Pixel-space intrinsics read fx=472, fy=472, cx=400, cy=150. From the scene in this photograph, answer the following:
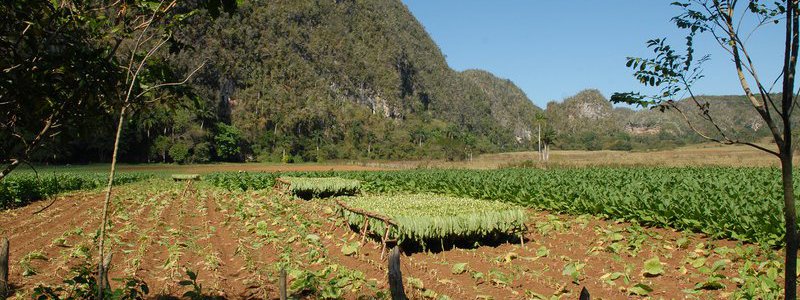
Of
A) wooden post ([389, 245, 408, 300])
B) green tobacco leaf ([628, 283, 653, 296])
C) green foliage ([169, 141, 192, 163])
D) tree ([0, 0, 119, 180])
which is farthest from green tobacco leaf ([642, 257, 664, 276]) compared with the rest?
green foliage ([169, 141, 192, 163])

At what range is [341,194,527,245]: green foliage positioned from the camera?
9.69 metres

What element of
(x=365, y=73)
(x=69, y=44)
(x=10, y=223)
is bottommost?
(x=10, y=223)

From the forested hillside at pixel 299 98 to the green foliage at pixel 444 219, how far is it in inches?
2669

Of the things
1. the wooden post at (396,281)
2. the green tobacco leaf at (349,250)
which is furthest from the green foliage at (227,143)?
the wooden post at (396,281)

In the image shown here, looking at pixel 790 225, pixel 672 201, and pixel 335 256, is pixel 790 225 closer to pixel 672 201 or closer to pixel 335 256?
pixel 335 256

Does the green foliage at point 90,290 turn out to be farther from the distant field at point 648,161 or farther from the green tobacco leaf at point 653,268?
the distant field at point 648,161

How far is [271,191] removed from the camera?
26.2 m

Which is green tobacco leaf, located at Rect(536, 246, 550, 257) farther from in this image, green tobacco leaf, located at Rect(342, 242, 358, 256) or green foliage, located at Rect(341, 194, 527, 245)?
green tobacco leaf, located at Rect(342, 242, 358, 256)

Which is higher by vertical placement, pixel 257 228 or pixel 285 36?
pixel 285 36

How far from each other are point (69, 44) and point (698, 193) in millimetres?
13663

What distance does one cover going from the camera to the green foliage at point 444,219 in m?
9.69

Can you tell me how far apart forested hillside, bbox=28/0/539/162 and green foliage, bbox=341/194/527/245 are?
67.8 metres

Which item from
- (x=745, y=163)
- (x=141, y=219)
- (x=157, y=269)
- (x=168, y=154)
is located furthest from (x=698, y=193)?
(x=168, y=154)

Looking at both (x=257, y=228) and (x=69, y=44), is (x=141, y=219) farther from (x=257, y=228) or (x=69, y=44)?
(x=69, y=44)
